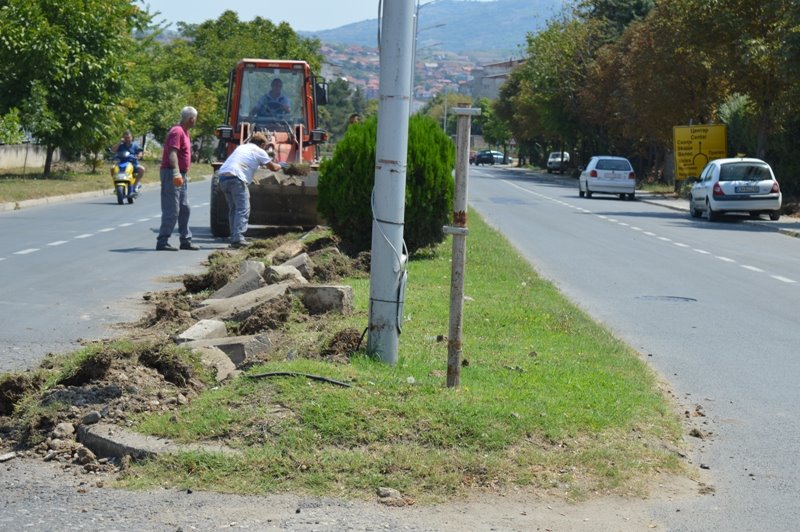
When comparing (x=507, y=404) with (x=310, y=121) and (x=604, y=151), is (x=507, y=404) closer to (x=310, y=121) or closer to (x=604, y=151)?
(x=310, y=121)

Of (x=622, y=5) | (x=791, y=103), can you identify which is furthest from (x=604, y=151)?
(x=791, y=103)

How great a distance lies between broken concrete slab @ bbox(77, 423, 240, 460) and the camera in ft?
20.2

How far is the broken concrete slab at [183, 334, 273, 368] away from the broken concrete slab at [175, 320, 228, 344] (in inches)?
12.0

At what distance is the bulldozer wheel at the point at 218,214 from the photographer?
2156 centimetres

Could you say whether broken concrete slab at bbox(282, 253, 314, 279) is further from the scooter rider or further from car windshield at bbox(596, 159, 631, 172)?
car windshield at bbox(596, 159, 631, 172)

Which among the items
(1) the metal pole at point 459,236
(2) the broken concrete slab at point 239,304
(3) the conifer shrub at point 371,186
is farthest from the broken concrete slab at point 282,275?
(1) the metal pole at point 459,236

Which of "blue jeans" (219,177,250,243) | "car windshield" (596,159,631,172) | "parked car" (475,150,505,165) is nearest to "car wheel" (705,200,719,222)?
"car windshield" (596,159,631,172)

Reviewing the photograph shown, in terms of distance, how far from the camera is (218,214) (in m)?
21.7

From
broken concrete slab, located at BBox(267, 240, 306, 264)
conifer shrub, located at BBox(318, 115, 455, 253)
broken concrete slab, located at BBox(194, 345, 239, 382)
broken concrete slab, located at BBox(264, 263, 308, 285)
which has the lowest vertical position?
broken concrete slab, located at BBox(194, 345, 239, 382)

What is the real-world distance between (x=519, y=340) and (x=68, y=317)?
4492 mm

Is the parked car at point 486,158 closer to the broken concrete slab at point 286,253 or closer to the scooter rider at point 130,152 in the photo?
the scooter rider at point 130,152

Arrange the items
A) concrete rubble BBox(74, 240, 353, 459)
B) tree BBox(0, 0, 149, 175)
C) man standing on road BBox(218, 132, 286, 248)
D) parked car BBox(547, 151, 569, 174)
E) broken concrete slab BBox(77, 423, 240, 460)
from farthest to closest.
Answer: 1. parked car BBox(547, 151, 569, 174)
2. tree BBox(0, 0, 149, 175)
3. man standing on road BBox(218, 132, 286, 248)
4. concrete rubble BBox(74, 240, 353, 459)
5. broken concrete slab BBox(77, 423, 240, 460)

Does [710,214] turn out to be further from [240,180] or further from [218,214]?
[240,180]

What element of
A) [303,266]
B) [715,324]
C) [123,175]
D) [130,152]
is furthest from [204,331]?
[123,175]
